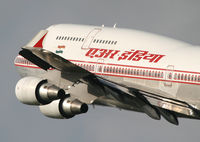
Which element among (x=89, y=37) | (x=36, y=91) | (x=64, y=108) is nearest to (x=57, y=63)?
(x=36, y=91)

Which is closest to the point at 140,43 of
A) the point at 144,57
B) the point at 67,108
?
the point at 144,57

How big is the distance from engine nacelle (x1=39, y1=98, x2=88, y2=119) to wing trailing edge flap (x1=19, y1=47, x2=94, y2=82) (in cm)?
545

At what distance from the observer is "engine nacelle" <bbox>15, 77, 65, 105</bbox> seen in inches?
3027

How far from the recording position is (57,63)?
74.1 m

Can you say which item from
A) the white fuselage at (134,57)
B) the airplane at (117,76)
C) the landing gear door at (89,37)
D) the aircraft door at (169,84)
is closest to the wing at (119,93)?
the airplane at (117,76)

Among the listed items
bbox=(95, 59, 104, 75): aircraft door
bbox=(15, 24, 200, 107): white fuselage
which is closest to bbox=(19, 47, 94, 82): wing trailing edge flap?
bbox=(15, 24, 200, 107): white fuselage

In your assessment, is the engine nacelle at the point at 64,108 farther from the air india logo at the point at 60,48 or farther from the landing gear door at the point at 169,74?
the landing gear door at the point at 169,74

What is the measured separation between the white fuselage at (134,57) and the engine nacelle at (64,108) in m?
3.95

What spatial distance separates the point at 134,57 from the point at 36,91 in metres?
8.29

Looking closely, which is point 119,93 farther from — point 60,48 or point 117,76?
point 60,48

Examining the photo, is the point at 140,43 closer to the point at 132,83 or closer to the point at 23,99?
the point at 132,83

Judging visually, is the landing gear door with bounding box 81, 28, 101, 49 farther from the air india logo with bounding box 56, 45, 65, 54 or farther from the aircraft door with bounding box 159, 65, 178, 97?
the aircraft door with bounding box 159, 65, 178, 97

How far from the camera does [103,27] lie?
3410 inches

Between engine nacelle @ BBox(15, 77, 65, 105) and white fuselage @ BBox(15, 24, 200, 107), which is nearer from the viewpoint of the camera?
engine nacelle @ BBox(15, 77, 65, 105)
